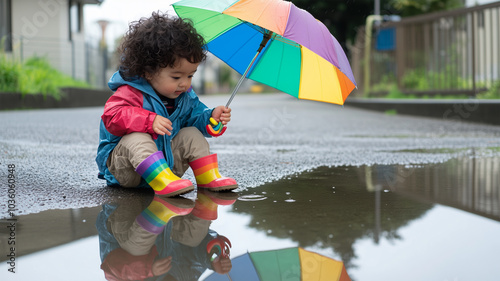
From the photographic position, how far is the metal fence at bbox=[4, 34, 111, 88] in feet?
48.2

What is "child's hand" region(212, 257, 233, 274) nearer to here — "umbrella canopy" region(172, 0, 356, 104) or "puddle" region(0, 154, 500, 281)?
"puddle" region(0, 154, 500, 281)

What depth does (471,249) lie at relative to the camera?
5.48ft

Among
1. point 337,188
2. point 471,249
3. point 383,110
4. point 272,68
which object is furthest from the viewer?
point 383,110

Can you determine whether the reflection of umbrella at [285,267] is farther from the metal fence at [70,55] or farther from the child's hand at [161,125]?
the metal fence at [70,55]

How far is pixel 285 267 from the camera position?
150 centimetres

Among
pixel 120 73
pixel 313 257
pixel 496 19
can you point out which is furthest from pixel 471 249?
pixel 496 19

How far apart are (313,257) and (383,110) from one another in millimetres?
9636

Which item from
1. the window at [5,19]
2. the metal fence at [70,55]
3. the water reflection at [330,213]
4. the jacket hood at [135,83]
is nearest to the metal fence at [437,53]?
the water reflection at [330,213]

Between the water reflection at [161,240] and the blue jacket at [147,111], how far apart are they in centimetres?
31

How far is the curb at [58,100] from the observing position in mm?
11219

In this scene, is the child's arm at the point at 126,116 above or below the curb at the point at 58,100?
below

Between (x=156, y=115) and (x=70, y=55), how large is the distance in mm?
15467

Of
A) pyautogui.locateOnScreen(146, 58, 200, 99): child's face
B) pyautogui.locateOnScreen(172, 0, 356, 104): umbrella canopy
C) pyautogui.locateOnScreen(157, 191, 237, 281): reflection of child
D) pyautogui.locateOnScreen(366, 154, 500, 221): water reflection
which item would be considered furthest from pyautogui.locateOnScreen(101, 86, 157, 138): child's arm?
pyautogui.locateOnScreen(366, 154, 500, 221): water reflection

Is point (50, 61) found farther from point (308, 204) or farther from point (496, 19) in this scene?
point (308, 204)
